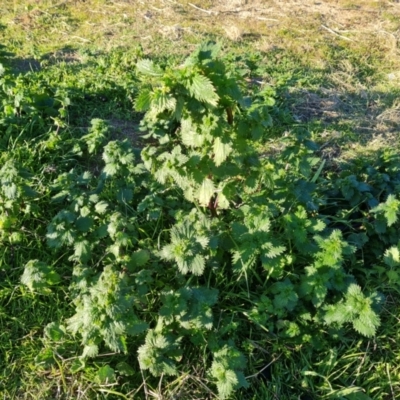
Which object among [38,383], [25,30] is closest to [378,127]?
[38,383]

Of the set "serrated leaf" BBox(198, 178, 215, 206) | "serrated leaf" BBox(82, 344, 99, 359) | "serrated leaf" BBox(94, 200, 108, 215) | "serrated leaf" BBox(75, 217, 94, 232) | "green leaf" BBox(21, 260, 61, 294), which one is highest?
"serrated leaf" BBox(198, 178, 215, 206)

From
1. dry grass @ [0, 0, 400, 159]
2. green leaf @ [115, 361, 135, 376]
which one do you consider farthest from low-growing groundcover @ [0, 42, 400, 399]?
dry grass @ [0, 0, 400, 159]

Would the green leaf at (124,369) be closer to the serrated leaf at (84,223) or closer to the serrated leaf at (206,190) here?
the serrated leaf at (84,223)

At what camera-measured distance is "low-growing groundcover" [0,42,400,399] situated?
2.60 meters

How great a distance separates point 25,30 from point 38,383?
4.26m

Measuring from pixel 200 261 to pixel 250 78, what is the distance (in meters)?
2.80

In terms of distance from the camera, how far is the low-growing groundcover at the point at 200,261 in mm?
2596

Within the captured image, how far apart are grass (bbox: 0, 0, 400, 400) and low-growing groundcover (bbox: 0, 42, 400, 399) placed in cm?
2

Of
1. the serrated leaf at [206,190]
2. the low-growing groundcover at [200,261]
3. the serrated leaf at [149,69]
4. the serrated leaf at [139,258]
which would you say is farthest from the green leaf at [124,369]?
the serrated leaf at [149,69]

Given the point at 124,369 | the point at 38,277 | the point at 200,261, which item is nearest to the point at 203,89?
the point at 200,261

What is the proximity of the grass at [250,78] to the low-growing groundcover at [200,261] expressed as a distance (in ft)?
0.06

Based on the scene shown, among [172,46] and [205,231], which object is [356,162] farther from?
[172,46]

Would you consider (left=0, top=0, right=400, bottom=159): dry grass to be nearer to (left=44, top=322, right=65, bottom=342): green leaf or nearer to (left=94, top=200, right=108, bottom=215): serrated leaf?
(left=94, top=200, right=108, bottom=215): serrated leaf

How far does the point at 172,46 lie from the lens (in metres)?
5.39
